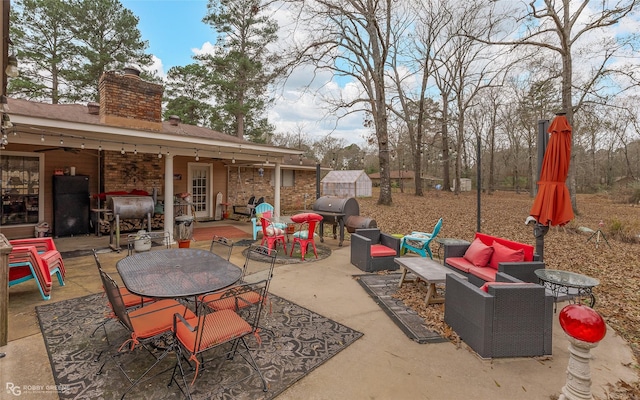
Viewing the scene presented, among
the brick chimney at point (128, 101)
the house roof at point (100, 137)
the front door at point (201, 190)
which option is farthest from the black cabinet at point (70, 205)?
the front door at point (201, 190)

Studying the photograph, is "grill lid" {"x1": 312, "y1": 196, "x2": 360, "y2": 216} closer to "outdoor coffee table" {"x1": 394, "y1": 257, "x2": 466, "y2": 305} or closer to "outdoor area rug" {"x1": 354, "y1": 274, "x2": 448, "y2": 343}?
"outdoor area rug" {"x1": 354, "y1": 274, "x2": 448, "y2": 343}

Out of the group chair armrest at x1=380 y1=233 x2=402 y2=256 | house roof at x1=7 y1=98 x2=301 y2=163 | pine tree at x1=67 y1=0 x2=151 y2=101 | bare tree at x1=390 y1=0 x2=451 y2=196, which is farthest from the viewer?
pine tree at x1=67 y1=0 x2=151 y2=101

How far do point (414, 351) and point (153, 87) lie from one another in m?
9.66

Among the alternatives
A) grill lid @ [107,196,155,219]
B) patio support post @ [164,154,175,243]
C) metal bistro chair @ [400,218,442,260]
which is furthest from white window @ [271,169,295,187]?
metal bistro chair @ [400,218,442,260]

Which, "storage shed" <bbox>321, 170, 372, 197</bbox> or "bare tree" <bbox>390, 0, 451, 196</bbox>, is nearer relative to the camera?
"bare tree" <bbox>390, 0, 451, 196</bbox>

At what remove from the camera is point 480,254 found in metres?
4.37

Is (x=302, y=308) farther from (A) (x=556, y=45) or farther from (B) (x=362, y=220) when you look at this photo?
(A) (x=556, y=45)

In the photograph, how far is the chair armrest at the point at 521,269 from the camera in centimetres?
367

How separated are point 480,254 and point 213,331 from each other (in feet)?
12.5

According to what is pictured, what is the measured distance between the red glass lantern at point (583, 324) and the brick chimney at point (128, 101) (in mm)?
8805

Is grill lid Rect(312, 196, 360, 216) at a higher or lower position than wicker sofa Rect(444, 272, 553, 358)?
higher

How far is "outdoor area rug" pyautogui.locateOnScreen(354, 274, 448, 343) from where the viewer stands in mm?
3146

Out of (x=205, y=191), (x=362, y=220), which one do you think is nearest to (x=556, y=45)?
(x=362, y=220)

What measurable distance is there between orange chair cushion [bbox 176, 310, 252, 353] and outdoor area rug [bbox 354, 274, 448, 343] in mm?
1818
